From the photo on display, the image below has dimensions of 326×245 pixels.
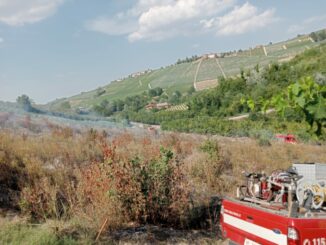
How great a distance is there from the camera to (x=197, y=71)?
93.4 meters

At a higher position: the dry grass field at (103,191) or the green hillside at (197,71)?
the green hillside at (197,71)

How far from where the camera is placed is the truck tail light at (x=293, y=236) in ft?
13.6

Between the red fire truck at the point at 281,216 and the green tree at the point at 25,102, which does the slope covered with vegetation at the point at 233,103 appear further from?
the red fire truck at the point at 281,216

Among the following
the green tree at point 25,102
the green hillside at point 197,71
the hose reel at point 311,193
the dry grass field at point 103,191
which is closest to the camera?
the hose reel at point 311,193

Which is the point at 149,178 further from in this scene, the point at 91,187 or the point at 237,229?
the point at 237,229

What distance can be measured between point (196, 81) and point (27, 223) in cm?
7587

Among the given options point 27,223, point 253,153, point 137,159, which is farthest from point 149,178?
point 253,153

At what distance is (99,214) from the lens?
7008 mm

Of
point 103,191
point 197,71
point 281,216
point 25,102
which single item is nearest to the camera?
point 281,216

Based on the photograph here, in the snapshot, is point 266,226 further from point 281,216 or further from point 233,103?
point 233,103

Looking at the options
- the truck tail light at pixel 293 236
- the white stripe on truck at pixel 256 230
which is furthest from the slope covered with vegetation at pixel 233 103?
the truck tail light at pixel 293 236

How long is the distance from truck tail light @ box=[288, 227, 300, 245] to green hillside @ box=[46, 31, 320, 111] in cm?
6976

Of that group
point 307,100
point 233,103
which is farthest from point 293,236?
point 233,103

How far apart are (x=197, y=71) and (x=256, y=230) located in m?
89.9
